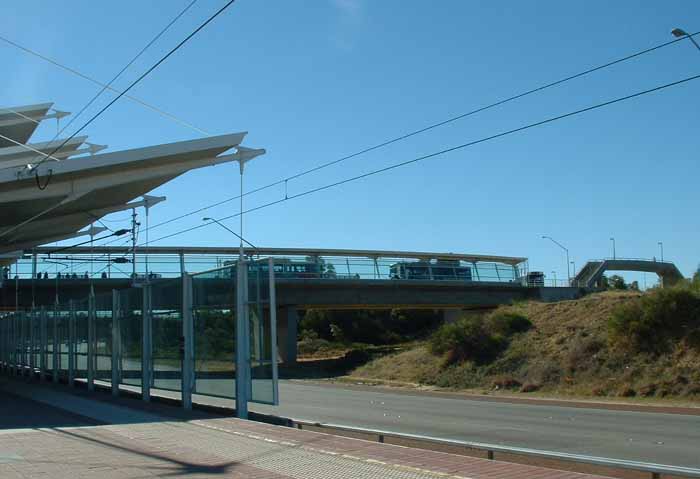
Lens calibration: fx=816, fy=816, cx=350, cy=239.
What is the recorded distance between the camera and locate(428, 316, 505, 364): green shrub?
3906cm

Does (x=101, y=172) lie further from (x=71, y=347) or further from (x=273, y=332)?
(x=273, y=332)

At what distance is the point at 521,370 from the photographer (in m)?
35.4

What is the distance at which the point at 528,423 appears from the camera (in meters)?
19.0

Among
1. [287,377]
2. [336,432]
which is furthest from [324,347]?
[336,432]

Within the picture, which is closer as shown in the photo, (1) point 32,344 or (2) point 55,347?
(2) point 55,347

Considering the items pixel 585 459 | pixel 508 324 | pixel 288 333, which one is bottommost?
pixel 585 459

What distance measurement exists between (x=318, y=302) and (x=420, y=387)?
717 inches

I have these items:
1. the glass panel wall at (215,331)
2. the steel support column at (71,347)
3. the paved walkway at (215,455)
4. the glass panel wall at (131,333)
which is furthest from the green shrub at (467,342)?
the paved walkway at (215,455)

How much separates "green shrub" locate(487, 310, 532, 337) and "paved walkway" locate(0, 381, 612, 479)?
87.3 feet

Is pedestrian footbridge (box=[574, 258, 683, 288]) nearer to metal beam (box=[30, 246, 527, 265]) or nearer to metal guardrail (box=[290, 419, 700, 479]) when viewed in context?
metal beam (box=[30, 246, 527, 265])

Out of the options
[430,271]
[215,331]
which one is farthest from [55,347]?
[430,271]

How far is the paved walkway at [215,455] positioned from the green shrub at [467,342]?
984 inches

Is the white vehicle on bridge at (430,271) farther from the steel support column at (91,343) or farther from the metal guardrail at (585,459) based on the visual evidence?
the metal guardrail at (585,459)

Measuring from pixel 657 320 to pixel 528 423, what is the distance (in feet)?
48.4
